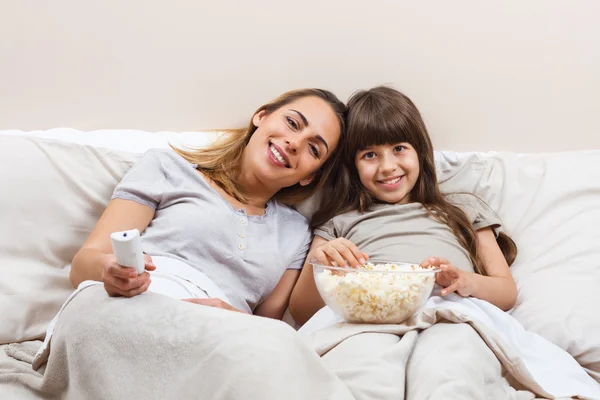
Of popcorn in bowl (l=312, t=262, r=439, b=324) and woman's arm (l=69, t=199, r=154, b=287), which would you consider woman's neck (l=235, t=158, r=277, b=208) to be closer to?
woman's arm (l=69, t=199, r=154, b=287)

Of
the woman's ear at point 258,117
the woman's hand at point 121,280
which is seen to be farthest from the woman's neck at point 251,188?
the woman's hand at point 121,280

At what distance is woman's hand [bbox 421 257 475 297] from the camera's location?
3.82 feet

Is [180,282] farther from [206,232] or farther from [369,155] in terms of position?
[369,155]

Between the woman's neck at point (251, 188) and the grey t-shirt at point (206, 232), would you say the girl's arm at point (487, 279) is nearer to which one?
the grey t-shirt at point (206, 232)

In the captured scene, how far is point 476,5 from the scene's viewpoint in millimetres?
1646

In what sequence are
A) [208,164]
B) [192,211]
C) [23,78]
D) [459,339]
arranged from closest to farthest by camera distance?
[459,339] → [192,211] → [208,164] → [23,78]

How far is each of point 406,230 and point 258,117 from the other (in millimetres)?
457

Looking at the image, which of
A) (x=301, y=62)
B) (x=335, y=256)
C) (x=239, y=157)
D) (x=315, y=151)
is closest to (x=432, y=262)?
(x=335, y=256)

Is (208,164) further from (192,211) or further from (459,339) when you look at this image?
(459,339)

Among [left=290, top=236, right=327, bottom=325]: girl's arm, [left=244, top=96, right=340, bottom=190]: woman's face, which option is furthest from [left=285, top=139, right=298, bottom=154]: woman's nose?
[left=290, top=236, right=327, bottom=325]: girl's arm

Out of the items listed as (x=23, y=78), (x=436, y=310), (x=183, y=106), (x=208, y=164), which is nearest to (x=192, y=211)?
(x=208, y=164)

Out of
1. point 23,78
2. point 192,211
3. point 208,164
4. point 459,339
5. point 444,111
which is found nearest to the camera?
point 459,339

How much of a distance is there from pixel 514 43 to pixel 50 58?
1.24 m

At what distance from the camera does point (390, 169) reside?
57.0 inches
